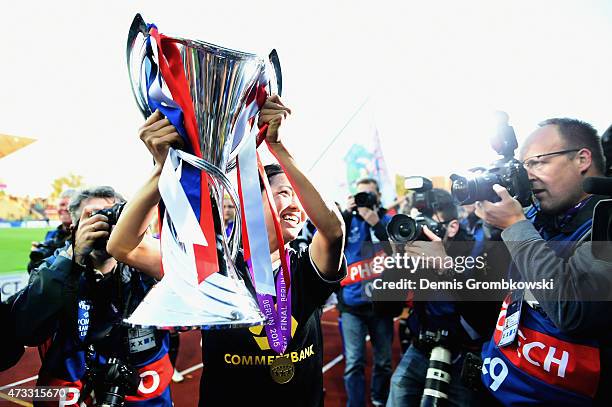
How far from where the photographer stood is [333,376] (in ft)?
16.0

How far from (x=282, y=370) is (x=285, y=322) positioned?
186 mm

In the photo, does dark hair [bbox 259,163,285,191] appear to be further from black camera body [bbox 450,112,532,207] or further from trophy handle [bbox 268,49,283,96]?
black camera body [bbox 450,112,532,207]

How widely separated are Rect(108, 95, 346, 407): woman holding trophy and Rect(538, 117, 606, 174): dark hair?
102cm

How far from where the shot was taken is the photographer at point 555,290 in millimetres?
1418

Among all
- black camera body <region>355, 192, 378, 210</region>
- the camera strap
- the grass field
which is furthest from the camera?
the grass field

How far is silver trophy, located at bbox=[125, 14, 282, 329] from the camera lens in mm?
800

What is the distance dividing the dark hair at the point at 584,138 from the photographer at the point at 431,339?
936 millimetres

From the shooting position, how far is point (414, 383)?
2.41m

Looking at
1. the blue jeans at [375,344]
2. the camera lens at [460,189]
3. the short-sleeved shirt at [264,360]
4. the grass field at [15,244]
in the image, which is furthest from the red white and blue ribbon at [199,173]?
the grass field at [15,244]

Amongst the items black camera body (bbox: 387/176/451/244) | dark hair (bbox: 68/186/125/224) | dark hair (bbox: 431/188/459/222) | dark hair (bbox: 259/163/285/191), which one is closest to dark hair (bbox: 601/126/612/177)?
black camera body (bbox: 387/176/451/244)

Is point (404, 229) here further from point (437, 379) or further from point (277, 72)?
point (277, 72)

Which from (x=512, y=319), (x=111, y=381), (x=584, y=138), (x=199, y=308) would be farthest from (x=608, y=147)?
(x=111, y=381)

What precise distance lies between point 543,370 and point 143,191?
147 cm

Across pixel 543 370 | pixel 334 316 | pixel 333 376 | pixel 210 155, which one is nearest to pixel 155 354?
pixel 210 155
